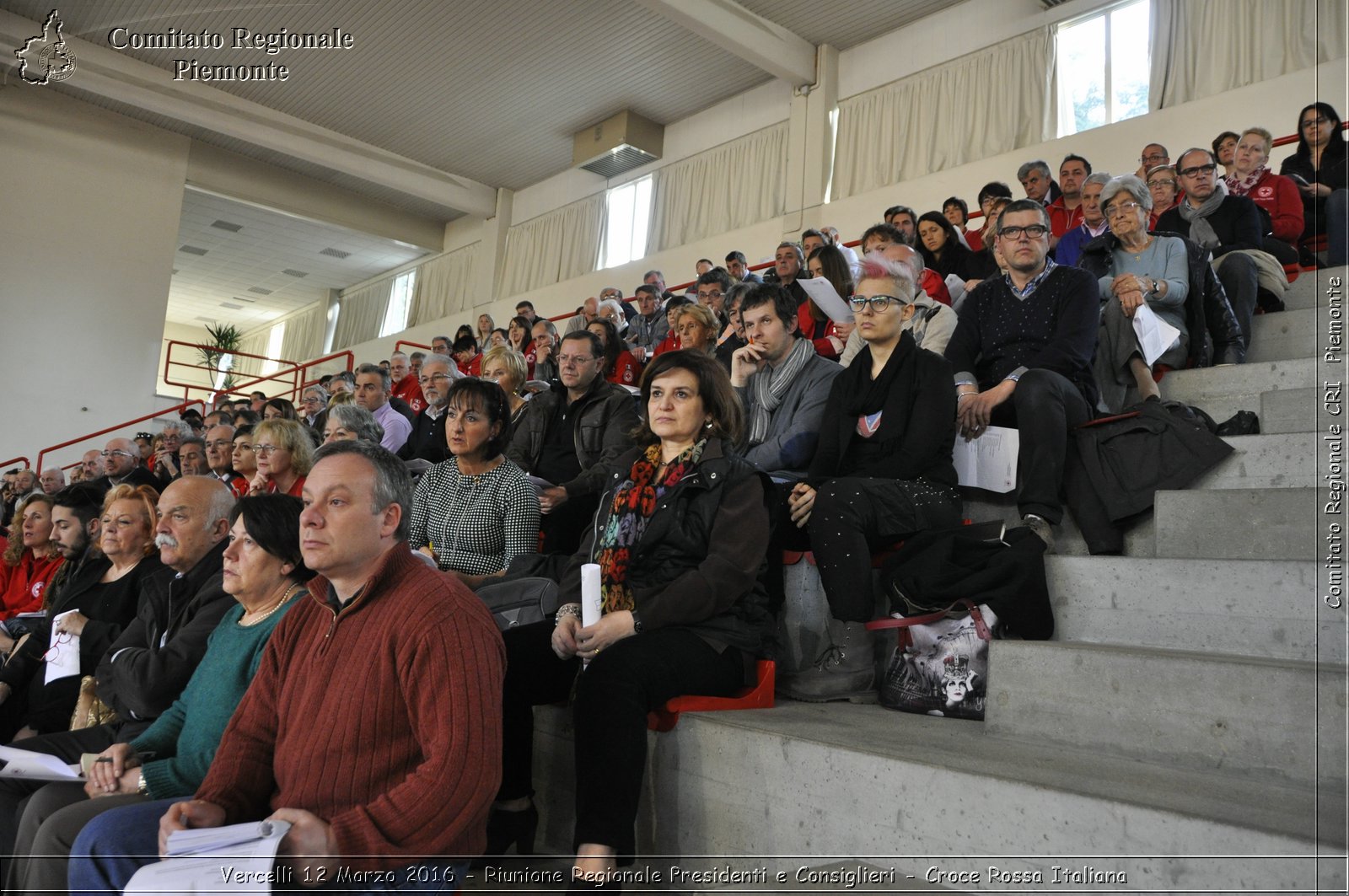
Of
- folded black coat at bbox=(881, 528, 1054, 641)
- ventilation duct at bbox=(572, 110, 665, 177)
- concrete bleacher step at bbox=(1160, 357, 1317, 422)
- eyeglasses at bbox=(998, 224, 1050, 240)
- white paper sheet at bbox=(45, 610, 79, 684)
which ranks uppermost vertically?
ventilation duct at bbox=(572, 110, 665, 177)

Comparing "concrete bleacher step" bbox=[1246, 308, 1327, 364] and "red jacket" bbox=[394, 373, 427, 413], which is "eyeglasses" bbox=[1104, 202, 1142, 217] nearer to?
"concrete bleacher step" bbox=[1246, 308, 1327, 364]

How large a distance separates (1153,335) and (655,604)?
1960 mm

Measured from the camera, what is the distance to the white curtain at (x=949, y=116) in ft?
26.1

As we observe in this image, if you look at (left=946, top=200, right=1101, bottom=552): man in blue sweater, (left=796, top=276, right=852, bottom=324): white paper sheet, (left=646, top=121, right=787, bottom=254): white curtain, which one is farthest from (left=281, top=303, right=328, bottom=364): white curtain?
(left=946, top=200, right=1101, bottom=552): man in blue sweater

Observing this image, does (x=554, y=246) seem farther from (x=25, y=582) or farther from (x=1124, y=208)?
(x=1124, y=208)

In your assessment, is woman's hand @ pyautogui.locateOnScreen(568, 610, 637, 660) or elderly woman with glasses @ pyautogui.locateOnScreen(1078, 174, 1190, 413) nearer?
woman's hand @ pyautogui.locateOnScreen(568, 610, 637, 660)

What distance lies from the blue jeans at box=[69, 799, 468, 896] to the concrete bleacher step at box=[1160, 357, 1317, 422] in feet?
8.68

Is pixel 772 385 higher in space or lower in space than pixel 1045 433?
higher

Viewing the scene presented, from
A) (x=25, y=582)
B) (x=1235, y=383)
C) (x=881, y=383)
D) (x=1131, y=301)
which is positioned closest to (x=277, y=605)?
(x=881, y=383)

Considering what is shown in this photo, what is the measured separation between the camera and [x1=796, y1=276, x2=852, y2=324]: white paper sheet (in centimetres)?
376

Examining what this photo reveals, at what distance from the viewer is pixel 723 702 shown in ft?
6.56

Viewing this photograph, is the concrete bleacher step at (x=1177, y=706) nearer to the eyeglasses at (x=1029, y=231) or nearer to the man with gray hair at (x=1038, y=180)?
the eyeglasses at (x=1029, y=231)

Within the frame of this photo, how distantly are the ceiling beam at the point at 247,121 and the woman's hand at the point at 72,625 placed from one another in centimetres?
1010

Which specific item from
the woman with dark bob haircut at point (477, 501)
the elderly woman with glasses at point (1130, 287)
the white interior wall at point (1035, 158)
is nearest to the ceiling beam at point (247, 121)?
the white interior wall at point (1035, 158)
